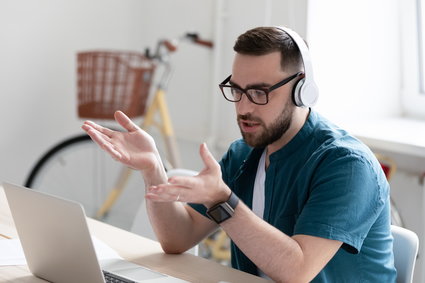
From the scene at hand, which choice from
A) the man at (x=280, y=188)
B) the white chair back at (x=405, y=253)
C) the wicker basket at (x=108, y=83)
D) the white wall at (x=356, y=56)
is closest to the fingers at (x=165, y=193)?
the man at (x=280, y=188)

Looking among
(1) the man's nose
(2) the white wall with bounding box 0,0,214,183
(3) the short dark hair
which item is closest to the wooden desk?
(1) the man's nose

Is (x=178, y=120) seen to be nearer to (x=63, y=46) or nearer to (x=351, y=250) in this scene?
(x=63, y=46)

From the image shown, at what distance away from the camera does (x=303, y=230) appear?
1.52m

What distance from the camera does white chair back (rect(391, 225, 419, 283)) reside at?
5.42ft

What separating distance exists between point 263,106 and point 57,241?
0.58 meters

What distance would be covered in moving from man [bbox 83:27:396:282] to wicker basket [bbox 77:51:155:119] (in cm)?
135

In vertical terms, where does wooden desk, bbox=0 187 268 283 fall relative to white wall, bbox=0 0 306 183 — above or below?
below

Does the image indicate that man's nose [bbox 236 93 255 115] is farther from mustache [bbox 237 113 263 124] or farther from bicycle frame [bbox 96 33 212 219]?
bicycle frame [bbox 96 33 212 219]

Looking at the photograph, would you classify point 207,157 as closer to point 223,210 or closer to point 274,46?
point 223,210

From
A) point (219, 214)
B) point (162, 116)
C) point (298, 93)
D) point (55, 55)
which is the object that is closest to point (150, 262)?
point (219, 214)

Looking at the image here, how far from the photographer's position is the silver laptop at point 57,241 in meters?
1.33

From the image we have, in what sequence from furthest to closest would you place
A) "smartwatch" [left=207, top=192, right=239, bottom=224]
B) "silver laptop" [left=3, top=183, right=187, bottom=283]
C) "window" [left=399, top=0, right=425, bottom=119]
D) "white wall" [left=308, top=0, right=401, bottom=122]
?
1. "window" [left=399, top=0, right=425, bottom=119]
2. "white wall" [left=308, top=0, right=401, bottom=122]
3. "smartwatch" [left=207, top=192, right=239, bottom=224]
4. "silver laptop" [left=3, top=183, right=187, bottom=283]

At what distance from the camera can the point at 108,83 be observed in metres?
3.14

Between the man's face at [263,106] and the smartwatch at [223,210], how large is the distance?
0.26 metres
